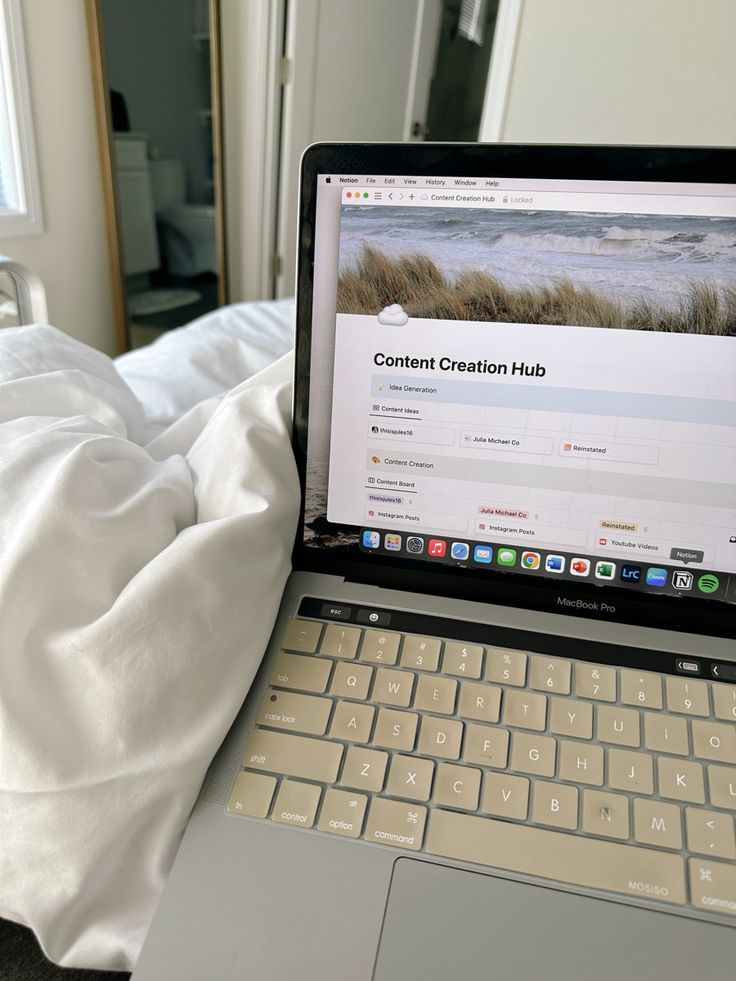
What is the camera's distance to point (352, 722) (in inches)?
15.6

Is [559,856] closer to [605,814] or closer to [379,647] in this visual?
[605,814]

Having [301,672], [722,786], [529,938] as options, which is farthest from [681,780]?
[301,672]

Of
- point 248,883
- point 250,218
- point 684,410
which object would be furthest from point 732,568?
point 250,218

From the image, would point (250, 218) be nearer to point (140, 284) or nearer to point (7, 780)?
point (140, 284)

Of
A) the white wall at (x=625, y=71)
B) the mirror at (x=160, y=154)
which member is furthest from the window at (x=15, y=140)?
the white wall at (x=625, y=71)

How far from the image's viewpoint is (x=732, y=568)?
17.0 inches

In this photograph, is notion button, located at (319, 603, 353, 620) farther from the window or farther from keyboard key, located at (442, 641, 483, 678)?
the window

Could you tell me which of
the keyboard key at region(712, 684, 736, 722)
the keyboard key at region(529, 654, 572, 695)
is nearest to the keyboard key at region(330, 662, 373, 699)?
the keyboard key at region(529, 654, 572, 695)

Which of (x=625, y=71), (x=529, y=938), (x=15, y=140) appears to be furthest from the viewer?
(x=625, y=71)

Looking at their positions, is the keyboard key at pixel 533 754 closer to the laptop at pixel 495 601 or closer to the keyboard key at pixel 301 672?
the laptop at pixel 495 601

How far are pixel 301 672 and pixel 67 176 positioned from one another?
6.40ft

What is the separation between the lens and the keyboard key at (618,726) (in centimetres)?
39

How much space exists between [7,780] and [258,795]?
125 millimetres

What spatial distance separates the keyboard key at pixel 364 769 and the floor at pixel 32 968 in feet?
0.54
